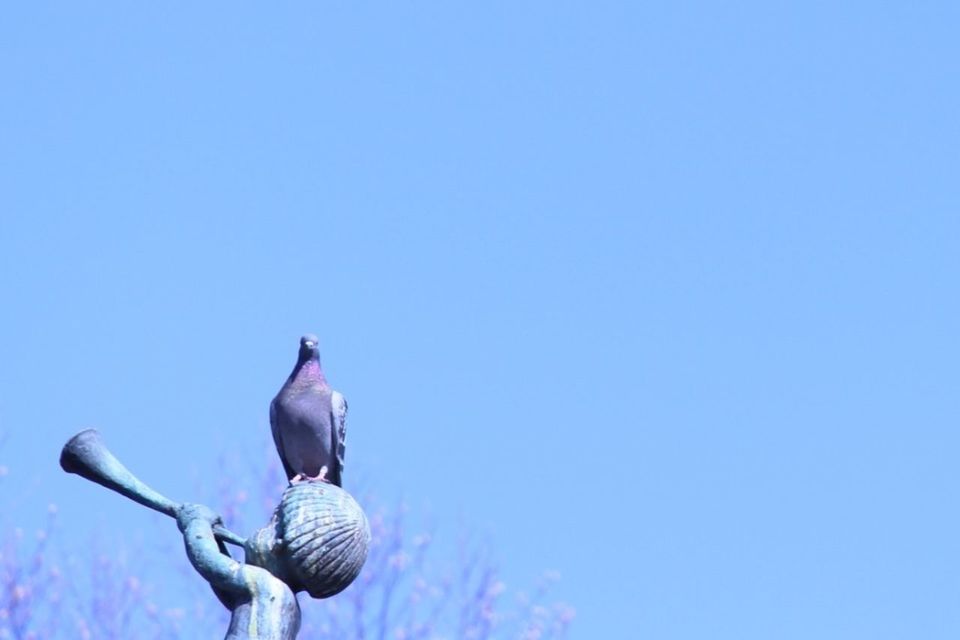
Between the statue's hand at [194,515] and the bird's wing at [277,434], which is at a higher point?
the bird's wing at [277,434]

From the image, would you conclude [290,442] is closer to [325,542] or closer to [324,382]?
[324,382]

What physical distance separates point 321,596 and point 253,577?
27 centimetres

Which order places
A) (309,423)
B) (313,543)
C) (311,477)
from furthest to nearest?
(311,477)
(309,423)
(313,543)

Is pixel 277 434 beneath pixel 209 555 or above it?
above

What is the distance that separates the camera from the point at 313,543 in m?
4.89

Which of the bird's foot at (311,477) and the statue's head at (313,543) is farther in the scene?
the bird's foot at (311,477)

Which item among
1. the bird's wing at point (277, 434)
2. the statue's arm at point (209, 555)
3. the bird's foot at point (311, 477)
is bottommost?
the statue's arm at point (209, 555)

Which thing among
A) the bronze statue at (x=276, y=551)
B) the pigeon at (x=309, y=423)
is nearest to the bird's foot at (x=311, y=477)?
the pigeon at (x=309, y=423)

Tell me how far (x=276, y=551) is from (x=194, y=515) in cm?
29

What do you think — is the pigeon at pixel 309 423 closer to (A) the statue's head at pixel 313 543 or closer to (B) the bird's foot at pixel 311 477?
(B) the bird's foot at pixel 311 477

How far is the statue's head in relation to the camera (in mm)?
4898

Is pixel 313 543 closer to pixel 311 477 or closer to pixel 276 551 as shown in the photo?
pixel 276 551

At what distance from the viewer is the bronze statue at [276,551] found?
4855 mm

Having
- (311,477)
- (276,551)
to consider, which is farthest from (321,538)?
(311,477)
